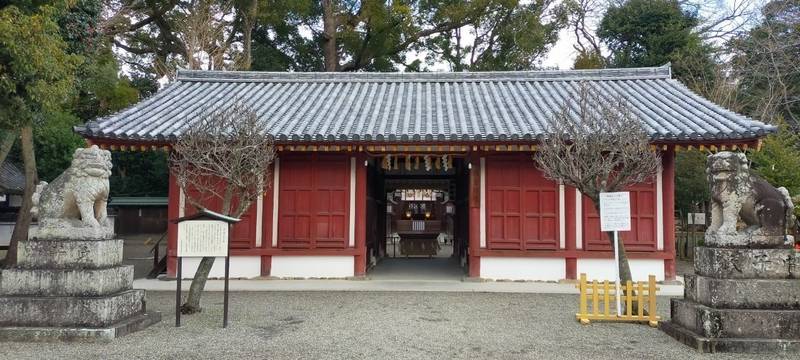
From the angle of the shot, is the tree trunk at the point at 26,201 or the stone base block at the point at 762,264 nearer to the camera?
the stone base block at the point at 762,264

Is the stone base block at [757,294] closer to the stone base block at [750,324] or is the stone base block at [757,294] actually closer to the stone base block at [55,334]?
the stone base block at [750,324]

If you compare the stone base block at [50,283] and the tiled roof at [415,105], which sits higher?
the tiled roof at [415,105]

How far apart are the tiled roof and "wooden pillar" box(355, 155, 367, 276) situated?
36.1 inches

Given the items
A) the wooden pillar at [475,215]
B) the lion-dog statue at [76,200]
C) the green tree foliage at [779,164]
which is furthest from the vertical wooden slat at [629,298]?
the green tree foliage at [779,164]

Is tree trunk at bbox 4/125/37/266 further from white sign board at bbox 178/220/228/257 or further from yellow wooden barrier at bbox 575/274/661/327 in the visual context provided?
yellow wooden barrier at bbox 575/274/661/327

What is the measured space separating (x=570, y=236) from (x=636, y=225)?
1327 mm

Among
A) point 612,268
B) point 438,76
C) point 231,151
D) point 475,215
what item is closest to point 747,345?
point 612,268

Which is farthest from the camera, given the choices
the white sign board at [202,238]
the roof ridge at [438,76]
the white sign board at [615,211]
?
the roof ridge at [438,76]

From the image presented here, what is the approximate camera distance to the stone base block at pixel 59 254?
579 cm

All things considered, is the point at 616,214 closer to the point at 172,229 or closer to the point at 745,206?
the point at 745,206

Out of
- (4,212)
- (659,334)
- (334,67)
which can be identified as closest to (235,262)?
(659,334)

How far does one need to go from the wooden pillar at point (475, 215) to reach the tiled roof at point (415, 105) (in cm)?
91

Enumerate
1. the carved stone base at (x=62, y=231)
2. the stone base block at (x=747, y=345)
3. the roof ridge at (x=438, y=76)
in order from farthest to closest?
the roof ridge at (x=438, y=76) < the carved stone base at (x=62, y=231) < the stone base block at (x=747, y=345)

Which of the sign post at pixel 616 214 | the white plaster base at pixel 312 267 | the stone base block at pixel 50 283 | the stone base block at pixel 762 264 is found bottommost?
the white plaster base at pixel 312 267
